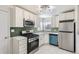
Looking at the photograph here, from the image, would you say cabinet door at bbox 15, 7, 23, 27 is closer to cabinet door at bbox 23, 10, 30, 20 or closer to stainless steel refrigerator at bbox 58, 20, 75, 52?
cabinet door at bbox 23, 10, 30, 20

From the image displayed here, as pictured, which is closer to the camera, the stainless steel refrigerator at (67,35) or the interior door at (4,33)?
the interior door at (4,33)

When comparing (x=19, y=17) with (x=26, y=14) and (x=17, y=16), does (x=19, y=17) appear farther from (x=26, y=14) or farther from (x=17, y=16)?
(x=26, y=14)

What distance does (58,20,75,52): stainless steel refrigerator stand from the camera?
3.45 metres

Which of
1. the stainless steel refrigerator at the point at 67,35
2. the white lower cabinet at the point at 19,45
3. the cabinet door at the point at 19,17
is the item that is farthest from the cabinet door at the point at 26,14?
the stainless steel refrigerator at the point at 67,35

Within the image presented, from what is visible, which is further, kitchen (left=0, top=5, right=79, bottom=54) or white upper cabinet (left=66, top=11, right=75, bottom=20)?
white upper cabinet (left=66, top=11, right=75, bottom=20)

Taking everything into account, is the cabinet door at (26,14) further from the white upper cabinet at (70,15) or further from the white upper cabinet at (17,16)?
the white upper cabinet at (70,15)

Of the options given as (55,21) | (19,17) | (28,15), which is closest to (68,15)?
(55,21)

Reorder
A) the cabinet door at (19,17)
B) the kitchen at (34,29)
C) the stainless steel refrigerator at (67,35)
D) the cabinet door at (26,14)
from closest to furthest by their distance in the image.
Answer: the kitchen at (34,29) < the cabinet door at (19,17) < the cabinet door at (26,14) < the stainless steel refrigerator at (67,35)

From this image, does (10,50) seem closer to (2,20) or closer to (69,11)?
(2,20)

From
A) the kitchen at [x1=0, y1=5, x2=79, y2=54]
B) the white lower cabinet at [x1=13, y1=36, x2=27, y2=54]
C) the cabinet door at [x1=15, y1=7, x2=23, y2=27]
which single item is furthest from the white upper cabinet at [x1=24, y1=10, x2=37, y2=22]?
the white lower cabinet at [x1=13, y1=36, x2=27, y2=54]

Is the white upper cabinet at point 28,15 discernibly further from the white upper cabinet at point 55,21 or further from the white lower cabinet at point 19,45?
the white upper cabinet at point 55,21

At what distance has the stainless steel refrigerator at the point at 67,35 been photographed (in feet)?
11.3

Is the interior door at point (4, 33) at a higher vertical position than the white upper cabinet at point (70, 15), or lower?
lower

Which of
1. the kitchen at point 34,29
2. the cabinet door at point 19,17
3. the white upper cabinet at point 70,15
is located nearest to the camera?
the kitchen at point 34,29
